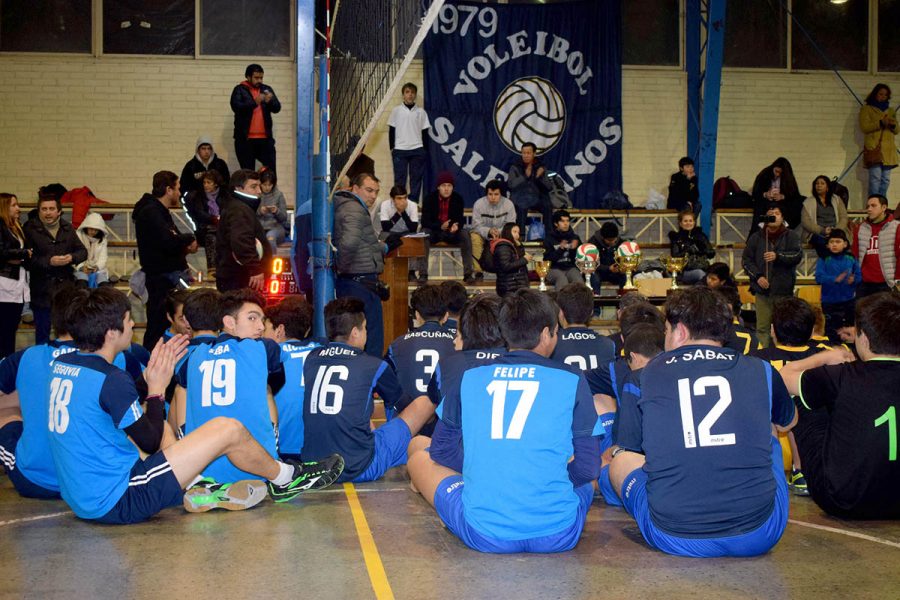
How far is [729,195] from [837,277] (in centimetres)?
433

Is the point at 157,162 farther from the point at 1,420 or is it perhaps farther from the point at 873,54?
the point at 873,54

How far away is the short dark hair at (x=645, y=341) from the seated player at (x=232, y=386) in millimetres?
2041

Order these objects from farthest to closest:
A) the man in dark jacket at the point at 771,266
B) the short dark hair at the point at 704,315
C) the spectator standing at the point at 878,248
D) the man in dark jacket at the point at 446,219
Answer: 1. the man in dark jacket at the point at 446,219
2. the man in dark jacket at the point at 771,266
3. the spectator standing at the point at 878,248
4. the short dark hair at the point at 704,315

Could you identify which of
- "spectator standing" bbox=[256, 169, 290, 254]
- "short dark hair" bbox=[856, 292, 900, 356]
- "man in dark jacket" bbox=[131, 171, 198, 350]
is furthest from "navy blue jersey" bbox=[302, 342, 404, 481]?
"spectator standing" bbox=[256, 169, 290, 254]

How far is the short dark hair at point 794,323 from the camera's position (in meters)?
6.09

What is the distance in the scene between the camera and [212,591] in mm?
4035

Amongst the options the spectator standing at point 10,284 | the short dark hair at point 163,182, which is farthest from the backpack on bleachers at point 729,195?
the spectator standing at point 10,284

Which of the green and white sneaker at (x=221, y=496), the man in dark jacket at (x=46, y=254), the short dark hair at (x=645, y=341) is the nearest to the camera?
the green and white sneaker at (x=221, y=496)

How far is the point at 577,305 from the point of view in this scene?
23.8 feet

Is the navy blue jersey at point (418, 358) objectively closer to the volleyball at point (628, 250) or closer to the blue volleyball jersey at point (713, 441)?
the blue volleyball jersey at point (713, 441)

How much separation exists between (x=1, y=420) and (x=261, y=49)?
39.7ft

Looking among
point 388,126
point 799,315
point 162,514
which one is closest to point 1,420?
point 162,514

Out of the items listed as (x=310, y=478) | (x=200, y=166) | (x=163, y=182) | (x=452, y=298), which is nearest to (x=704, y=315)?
(x=310, y=478)

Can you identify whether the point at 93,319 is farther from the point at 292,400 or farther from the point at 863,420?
the point at 863,420
